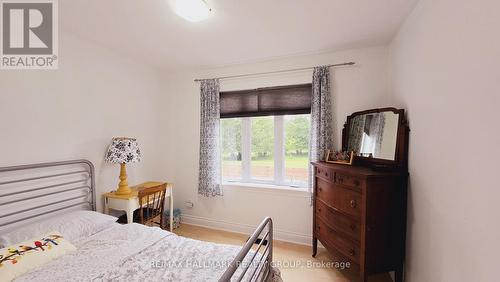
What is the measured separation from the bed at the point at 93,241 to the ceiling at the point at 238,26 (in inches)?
56.0

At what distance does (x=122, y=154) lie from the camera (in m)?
2.45

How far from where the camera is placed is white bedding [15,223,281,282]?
1.31 meters

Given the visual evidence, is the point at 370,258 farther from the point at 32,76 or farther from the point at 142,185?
the point at 32,76

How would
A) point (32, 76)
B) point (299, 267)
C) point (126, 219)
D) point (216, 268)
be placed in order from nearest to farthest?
1. point (216, 268)
2. point (32, 76)
3. point (299, 267)
4. point (126, 219)

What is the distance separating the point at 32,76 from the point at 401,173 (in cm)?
342

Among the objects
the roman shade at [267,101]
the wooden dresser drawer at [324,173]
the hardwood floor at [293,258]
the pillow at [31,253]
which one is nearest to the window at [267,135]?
the roman shade at [267,101]

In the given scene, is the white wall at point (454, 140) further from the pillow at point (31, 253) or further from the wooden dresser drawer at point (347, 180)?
the pillow at point (31, 253)

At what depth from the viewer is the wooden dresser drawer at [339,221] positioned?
1.88 meters

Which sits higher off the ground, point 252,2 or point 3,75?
point 252,2

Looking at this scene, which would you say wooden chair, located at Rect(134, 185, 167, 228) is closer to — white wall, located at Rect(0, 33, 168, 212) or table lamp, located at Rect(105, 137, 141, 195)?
table lamp, located at Rect(105, 137, 141, 195)

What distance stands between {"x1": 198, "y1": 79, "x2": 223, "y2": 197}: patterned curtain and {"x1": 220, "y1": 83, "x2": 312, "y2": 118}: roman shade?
13 cm

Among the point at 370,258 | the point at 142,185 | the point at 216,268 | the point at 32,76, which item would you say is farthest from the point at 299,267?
the point at 32,76

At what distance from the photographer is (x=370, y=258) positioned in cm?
181

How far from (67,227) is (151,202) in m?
0.86
